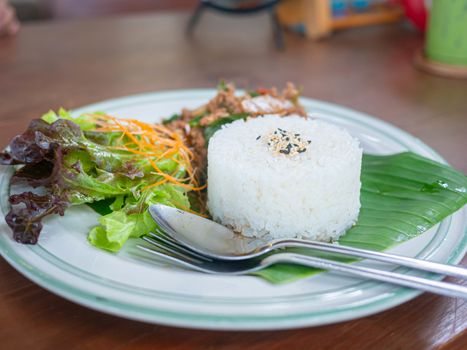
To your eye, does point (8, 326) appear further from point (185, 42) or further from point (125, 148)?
point (185, 42)

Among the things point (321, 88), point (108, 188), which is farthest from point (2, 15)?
point (108, 188)

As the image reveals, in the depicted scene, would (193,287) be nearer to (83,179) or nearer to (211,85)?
(83,179)

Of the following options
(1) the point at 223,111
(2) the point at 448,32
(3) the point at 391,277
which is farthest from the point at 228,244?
(2) the point at 448,32

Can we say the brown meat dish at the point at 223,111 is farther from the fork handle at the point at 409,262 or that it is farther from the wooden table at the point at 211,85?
the fork handle at the point at 409,262

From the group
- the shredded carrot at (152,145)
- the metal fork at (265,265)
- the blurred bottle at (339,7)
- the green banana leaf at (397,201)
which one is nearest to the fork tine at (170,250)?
the metal fork at (265,265)

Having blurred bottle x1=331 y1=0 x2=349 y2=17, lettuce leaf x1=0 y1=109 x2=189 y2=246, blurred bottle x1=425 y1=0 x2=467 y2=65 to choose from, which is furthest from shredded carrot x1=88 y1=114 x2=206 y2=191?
blurred bottle x1=331 y1=0 x2=349 y2=17

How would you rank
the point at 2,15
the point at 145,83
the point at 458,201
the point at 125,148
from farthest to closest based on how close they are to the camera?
the point at 2,15
the point at 145,83
the point at 125,148
the point at 458,201
